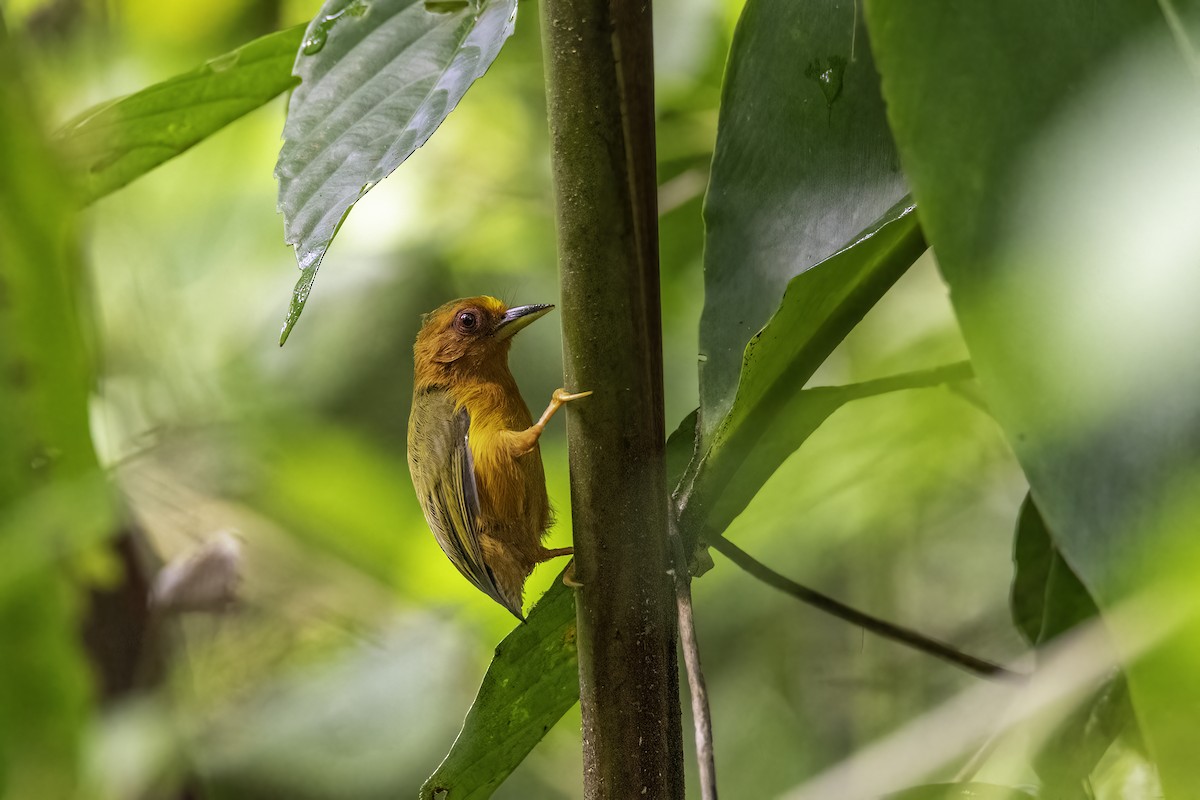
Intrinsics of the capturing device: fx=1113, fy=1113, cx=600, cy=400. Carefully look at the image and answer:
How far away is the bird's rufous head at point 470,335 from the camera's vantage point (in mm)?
2021

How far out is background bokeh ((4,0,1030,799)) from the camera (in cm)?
192

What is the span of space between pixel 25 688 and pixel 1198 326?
0.55 meters

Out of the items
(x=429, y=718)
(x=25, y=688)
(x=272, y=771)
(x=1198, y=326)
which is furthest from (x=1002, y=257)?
(x=272, y=771)

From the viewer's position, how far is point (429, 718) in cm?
195

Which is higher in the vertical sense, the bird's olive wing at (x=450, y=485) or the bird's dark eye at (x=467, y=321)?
the bird's dark eye at (x=467, y=321)

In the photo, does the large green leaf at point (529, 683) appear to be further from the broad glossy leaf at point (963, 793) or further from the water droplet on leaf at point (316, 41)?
the water droplet on leaf at point (316, 41)

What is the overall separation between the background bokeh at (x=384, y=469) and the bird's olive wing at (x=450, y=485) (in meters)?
0.24

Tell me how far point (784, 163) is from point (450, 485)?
1141mm

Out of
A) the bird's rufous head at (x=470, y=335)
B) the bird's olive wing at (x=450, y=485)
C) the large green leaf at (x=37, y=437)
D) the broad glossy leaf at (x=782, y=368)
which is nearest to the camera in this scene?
the large green leaf at (x=37, y=437)

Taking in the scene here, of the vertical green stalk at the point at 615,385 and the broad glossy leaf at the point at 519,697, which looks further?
the broad glossy leaf at the point at 519,697

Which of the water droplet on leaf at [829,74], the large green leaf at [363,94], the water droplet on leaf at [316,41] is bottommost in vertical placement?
the water droplet on leaf at [829,74]

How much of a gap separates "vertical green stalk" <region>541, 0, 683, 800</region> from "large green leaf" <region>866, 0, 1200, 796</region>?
186 mm

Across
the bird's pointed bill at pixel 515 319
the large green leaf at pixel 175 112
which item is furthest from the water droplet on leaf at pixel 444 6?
the bird's pointed bill at pixel 515 319

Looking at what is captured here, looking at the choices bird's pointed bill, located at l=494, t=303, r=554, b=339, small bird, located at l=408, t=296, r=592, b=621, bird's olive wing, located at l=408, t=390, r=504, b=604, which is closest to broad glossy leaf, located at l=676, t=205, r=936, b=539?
small bird, located at l=408, t=296, r=592, b=621
